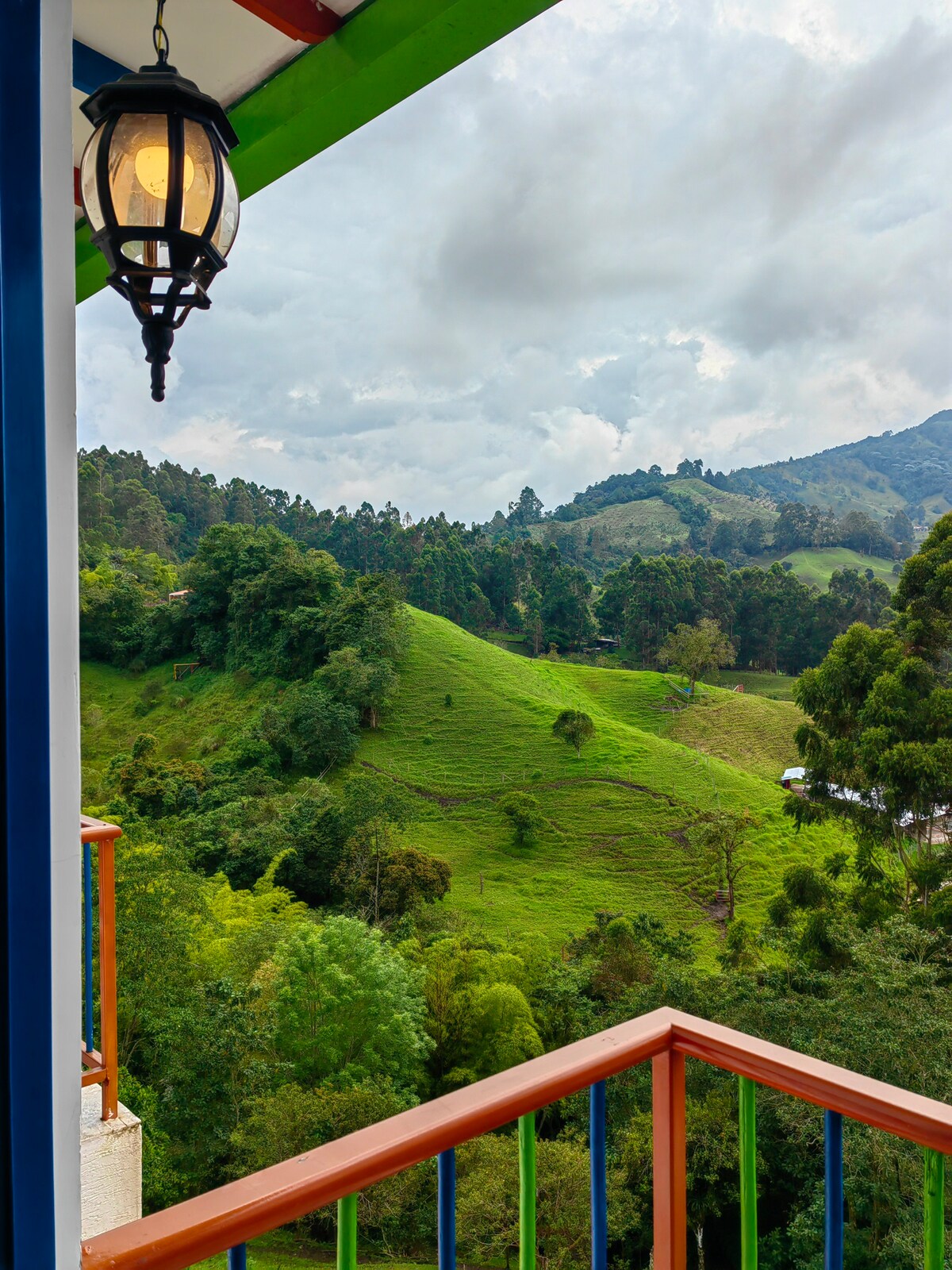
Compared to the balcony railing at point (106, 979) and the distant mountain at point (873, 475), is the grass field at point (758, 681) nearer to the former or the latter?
the distant mountain at point (873, 475)

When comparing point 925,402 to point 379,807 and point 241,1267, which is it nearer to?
point 379,807

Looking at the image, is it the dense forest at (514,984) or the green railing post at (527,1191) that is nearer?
the green railing post at (527,1191)

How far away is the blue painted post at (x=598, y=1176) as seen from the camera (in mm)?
658

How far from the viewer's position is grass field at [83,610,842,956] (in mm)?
14969

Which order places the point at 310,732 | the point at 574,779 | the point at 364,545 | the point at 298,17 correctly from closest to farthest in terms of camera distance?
the point at 298,17, the point at 310,732, the point at 574,779, the point at 364,545

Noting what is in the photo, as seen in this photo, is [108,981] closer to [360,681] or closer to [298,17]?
[298,17]

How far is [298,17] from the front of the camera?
3.48ft

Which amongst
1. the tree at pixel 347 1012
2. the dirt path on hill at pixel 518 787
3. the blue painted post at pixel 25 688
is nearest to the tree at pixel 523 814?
the dirt path on hill at pixel 518 787

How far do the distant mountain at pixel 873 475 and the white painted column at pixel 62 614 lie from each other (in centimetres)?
4318

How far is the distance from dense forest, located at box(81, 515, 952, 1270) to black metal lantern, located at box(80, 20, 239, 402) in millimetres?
3403

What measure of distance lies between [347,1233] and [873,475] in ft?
173

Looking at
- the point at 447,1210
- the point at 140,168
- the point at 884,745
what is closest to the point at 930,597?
the point at 884,745

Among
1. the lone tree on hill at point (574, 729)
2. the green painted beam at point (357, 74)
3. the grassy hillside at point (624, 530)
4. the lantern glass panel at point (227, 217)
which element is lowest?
the lone tree on hill at point (574, 729)

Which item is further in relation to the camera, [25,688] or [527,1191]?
[527,1191]
